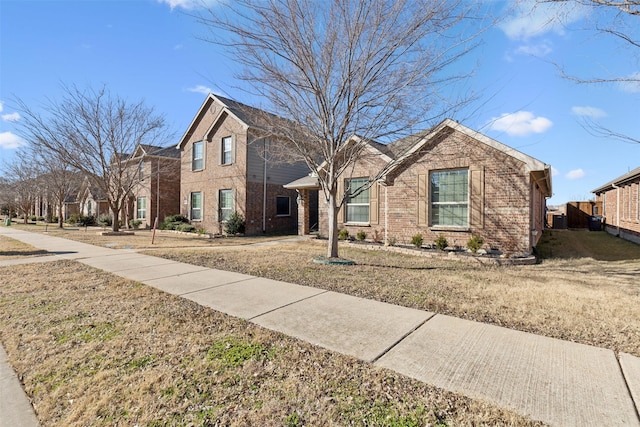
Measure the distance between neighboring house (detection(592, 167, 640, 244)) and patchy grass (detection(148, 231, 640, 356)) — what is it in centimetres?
624

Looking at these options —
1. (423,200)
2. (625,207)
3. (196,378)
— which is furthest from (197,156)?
(625,207)

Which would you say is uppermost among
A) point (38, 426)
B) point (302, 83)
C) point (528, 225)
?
point (302, 83)

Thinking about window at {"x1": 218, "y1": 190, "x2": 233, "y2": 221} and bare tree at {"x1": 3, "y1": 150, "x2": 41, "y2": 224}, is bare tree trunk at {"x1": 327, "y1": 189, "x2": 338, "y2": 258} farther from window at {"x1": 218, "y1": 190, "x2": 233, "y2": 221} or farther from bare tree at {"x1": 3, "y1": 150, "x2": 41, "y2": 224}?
bare tree at {"x1": 3, "y1": 150, "x2": 41, "y2": 224}

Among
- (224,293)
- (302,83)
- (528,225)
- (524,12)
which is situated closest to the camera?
(224,293)

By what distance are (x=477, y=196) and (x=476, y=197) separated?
0.14ft

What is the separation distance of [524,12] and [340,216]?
9.23 meters

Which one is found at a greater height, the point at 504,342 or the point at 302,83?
the point at 302,83

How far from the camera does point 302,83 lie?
793 cm

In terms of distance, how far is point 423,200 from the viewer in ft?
36.3

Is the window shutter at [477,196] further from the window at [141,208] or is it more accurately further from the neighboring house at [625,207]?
the window at [141,208]

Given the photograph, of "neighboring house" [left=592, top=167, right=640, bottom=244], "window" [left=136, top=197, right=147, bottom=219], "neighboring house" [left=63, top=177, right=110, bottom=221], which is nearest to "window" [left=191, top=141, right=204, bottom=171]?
"window" [left=136, top=197, right=147, bottom=219]

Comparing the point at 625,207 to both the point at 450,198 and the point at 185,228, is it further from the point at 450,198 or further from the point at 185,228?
the point at 185,228

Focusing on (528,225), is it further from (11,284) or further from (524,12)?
(11,284)

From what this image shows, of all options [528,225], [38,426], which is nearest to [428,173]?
[528,225]
